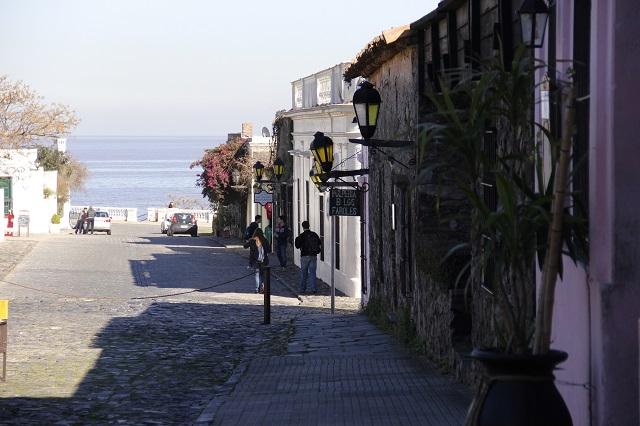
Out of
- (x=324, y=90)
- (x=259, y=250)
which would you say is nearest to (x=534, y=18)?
(x=259, y=250)

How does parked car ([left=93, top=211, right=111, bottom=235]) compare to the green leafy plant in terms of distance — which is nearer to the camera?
the green leafy plant

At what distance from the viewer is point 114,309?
71.3 feet

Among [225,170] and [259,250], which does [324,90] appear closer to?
[259,250]

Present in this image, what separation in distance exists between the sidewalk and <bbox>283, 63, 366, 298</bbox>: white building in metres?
8.23

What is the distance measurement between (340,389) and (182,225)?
48553 mm

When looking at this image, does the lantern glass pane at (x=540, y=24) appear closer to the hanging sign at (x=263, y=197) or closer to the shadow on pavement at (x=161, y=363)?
the shadow on pavement at (x=161, y=363)

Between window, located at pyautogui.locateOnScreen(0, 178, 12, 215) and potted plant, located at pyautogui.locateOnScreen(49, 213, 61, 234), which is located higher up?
window, located at pyautogui.locateOnScreen(0, 178, 12, 215)

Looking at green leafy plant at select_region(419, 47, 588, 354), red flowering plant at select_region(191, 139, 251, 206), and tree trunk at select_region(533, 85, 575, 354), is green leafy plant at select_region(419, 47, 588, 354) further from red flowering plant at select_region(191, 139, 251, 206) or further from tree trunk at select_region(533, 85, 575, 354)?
red flowering plant at select_region(191, 139, 251, 206)

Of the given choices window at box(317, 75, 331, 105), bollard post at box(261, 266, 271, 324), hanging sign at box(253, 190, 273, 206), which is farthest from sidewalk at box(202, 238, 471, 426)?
hanging sign at box(253, 190, 273, 206)

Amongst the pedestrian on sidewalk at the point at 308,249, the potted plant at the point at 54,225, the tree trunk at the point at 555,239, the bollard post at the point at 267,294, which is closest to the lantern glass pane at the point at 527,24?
the tree trunk at the point at 555,239

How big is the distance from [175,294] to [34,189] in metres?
28.7

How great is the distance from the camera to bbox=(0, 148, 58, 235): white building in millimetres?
48688

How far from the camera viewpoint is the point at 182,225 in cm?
5938

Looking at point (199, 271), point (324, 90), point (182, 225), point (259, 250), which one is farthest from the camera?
point (182, 225)
